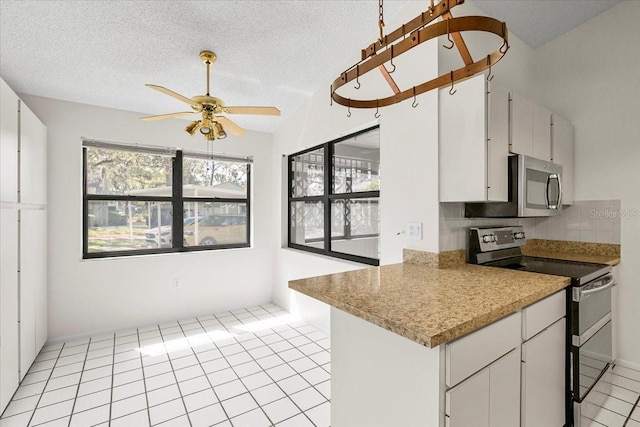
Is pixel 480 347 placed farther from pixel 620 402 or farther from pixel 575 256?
pixel 575 256

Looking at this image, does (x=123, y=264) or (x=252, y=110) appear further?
(x=123, y=264)

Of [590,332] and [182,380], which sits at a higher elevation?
[590,332]

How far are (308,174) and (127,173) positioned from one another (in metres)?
2.13

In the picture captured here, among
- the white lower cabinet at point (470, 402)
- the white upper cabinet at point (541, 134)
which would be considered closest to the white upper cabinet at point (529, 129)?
the white upper cabinet at point (541, 134)

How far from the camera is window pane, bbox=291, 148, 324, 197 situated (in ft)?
12.4

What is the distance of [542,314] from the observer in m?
1.61

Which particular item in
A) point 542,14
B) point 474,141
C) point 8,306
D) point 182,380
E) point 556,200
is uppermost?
point 542,14

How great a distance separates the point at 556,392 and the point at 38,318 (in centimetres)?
408

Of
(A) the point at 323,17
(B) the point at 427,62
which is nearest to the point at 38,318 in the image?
(A) the point at 323,17

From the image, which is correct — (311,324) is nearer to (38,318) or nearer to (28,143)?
(38,318)

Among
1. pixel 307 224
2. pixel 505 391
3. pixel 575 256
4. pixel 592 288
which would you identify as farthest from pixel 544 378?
pixel 307 224

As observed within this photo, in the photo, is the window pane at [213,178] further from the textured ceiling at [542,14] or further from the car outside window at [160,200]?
the textured ceiling at [542,14]

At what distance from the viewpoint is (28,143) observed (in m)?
2.55

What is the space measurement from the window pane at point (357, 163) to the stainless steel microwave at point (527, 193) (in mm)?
981
